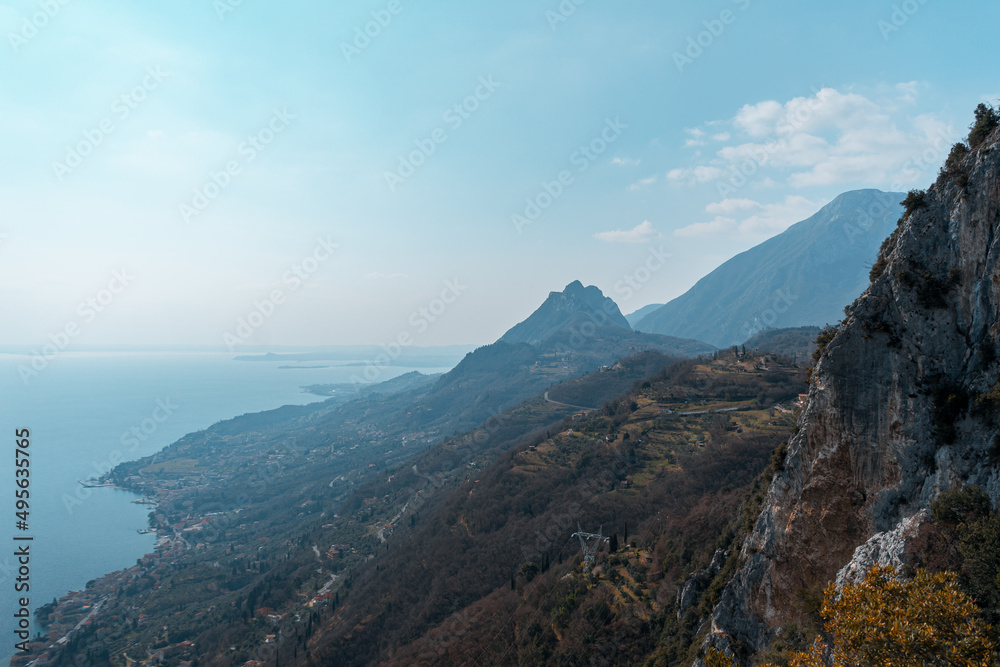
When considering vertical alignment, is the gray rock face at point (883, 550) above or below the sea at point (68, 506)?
below

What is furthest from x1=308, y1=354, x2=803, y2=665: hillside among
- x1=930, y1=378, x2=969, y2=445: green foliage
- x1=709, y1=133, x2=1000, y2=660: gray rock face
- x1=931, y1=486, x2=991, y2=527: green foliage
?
x1=931, y1=486, x2=991, y2=527: green foliage

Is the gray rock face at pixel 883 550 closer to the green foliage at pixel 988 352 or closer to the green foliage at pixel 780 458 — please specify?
the green foliage at pixel 988 352

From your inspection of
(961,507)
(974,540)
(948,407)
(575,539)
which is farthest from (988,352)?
(575,539)

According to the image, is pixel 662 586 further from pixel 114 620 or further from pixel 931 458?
pixel 114 620

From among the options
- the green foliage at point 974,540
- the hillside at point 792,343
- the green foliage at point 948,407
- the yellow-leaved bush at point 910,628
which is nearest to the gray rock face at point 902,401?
the green foliage at point 948,407

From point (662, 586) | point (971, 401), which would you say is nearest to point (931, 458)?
point (971, 401)

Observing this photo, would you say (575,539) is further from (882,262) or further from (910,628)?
(910,628)
